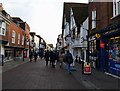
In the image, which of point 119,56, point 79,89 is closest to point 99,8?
point 119,56

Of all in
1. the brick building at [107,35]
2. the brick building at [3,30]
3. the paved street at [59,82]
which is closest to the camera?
the paved street at [59,82]

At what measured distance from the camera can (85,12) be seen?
124 feet

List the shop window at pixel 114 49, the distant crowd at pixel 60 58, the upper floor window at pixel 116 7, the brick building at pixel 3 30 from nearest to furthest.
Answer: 1. the shop window at pixel 114 49
2. the upper floor window at pixel 116 7
3. the distant crowd at pixel 60 58
4. the brick building at pixel 3 30

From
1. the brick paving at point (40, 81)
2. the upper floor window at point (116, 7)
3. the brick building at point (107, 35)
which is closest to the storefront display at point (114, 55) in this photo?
the brick building at point (107, 35)

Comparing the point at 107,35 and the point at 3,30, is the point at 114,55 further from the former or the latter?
the point at 3,30

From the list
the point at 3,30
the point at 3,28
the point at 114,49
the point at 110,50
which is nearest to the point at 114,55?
the point at 114,49

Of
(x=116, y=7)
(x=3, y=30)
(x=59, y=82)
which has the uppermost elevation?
(x=116, y=7)

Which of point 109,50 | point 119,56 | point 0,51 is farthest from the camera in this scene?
point 0,51

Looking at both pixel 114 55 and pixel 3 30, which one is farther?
pixel 3 30

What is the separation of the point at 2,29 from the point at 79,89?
19603 mm

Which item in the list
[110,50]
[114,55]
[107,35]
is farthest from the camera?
[110,50]

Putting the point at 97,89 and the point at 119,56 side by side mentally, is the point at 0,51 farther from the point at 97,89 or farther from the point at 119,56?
the point at 97,89

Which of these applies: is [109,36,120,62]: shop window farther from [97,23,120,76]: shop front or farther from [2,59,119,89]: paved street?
[2,59,119,89]: paved street

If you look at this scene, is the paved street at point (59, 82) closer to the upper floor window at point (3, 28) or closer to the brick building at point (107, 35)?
the brick building at point (107, 35)
